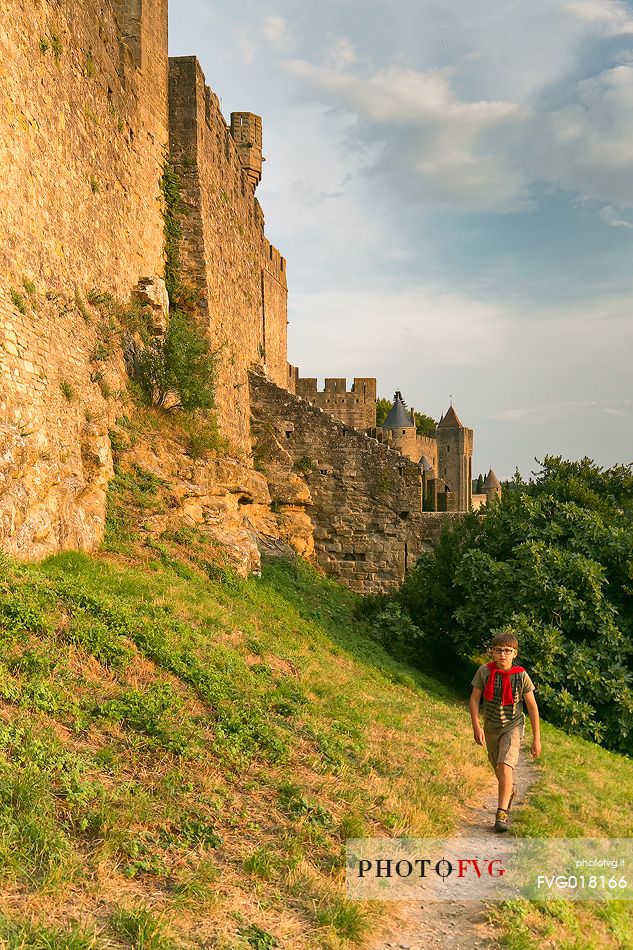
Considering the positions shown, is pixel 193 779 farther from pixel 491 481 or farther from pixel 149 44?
pixel 491 481

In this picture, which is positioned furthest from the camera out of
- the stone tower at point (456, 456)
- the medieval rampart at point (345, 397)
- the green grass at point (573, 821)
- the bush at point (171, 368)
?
the stone tower at point (456, 456)

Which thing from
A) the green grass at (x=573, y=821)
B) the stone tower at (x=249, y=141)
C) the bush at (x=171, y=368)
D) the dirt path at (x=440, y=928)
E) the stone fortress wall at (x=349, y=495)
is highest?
the stone tower at (x=249, y=141)

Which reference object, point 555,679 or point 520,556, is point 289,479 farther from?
point 555,679

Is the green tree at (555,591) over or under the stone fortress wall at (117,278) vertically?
under

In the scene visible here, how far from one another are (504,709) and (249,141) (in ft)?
61.7

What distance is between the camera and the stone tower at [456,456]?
57219 mm

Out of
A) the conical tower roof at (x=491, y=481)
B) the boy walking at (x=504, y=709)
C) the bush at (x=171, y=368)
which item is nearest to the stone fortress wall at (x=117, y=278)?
the bush at (x=171, y=368)

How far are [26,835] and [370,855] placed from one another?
2.36 metres

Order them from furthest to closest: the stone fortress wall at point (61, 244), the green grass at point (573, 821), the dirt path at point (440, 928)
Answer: the stone fortress wall at point (61, 244), the green grass at point (573, 821), the dirt path at point (440, 928)

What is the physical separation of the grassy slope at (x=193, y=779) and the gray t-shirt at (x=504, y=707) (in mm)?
878

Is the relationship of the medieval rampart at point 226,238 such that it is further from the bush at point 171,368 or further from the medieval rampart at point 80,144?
the bush at point 171,368

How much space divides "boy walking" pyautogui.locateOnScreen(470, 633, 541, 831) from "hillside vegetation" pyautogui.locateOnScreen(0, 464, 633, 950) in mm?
602

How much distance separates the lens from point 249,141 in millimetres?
20750

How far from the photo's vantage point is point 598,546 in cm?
1345
